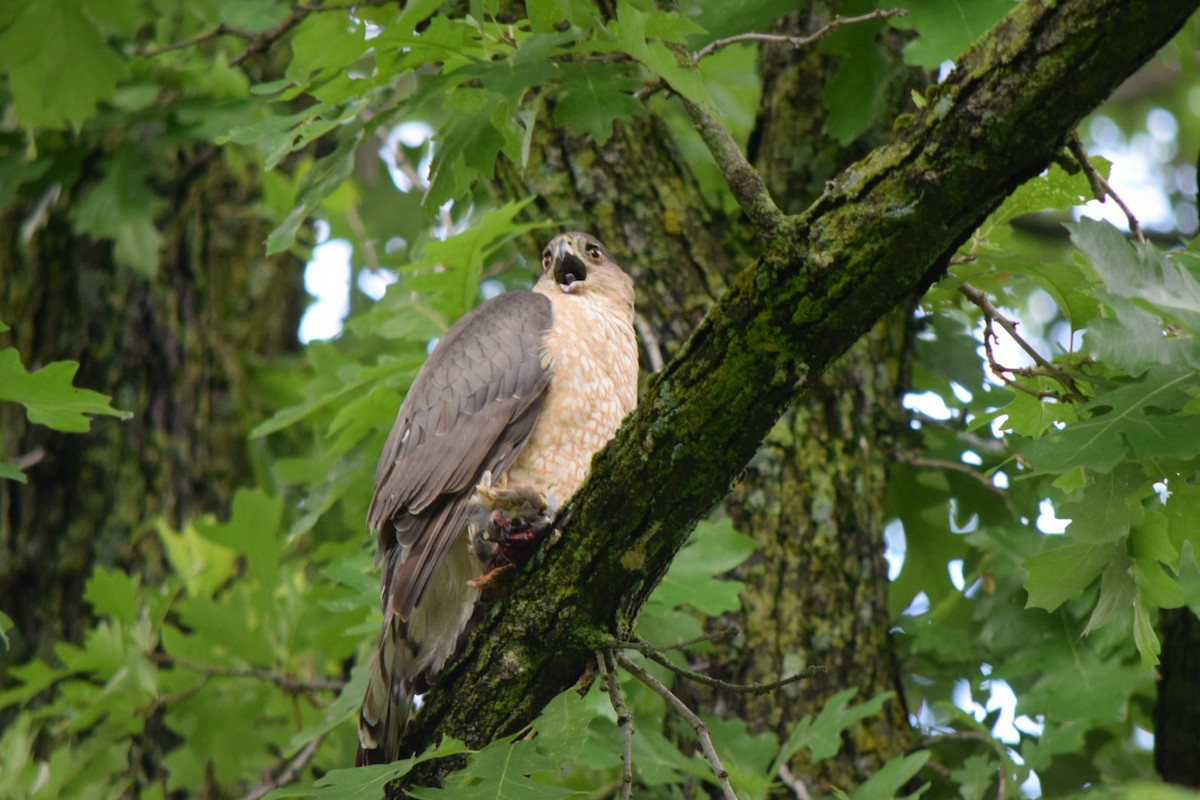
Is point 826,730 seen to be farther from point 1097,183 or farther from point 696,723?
point 1097,183

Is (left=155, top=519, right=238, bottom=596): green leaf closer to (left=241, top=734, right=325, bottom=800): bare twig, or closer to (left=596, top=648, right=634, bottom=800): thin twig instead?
(left=241, top=734, right=325, bottom=800): bare twig

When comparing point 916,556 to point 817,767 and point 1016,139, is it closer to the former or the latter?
point 817,767

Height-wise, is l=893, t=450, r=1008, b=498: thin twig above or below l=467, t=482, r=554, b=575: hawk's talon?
above

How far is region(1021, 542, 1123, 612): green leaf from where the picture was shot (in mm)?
2660

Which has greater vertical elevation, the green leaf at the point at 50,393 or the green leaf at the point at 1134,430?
the green leaf at the point at 1134,430

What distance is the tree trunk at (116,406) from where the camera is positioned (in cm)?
595

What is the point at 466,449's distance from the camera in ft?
12.2

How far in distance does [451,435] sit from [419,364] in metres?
0.59

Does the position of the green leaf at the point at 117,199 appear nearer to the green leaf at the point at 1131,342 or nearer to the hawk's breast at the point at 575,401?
the hawk's breast at the point at 575,401

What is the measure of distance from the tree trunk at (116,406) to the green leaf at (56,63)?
1867mm

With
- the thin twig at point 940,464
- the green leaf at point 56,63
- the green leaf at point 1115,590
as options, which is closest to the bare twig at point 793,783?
the thin twig at point 940,464

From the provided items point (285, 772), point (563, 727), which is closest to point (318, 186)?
point (563, 727)


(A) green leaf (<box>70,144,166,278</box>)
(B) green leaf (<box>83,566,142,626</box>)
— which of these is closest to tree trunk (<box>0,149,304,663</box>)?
(A) green leaf (<box>70,144,166,278</box>)

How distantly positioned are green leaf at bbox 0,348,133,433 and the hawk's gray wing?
2.87ft
